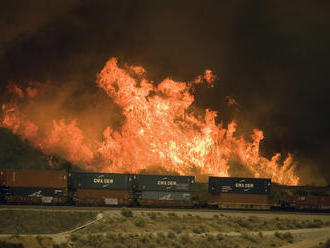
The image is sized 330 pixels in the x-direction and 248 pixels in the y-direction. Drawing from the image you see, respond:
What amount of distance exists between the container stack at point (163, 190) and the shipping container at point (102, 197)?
170 cm

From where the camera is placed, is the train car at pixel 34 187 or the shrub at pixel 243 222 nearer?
the shrub at pixel 243 222

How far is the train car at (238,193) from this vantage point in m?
57.0

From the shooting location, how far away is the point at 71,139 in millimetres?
69312

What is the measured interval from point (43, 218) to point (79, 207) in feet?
20.2

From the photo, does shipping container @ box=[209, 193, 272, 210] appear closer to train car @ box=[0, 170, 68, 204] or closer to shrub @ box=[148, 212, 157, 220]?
shrub @ box=[148, 212, 157, 220]

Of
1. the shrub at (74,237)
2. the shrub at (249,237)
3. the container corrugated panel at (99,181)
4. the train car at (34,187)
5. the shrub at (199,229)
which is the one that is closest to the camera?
the shrub at (74,237)

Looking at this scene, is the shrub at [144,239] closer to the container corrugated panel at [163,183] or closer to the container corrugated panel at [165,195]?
the container corrugated panel at [165,195]

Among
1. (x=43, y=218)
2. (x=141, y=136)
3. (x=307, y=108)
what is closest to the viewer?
(x=43, y=218)

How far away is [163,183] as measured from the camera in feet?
182

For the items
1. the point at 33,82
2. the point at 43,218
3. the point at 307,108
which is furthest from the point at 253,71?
the point at 43,218

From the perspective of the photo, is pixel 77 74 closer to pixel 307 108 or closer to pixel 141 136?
pixel 141 136

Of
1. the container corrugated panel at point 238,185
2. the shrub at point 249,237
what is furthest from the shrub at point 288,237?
the container corrugated panel at point 238,185

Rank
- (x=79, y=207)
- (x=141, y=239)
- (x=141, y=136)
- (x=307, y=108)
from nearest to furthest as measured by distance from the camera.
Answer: (x=141, y=239) → (x=79, y=207) → (x=141, y=136) → (x=307, y=108)

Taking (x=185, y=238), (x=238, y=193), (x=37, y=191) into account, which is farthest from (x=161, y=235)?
(x=37, y=191)
